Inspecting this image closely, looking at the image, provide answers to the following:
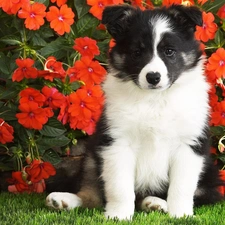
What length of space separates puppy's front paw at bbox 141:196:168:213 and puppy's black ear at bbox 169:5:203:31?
4.22 feet

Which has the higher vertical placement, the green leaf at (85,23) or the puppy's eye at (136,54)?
the green leaf at (85,23)

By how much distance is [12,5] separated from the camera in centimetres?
551

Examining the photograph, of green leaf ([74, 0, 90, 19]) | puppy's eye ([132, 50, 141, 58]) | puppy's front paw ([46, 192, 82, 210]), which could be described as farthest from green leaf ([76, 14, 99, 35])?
puppy's front paw ([46, 192, 82, 210])

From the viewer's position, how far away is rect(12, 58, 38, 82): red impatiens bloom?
539 cm

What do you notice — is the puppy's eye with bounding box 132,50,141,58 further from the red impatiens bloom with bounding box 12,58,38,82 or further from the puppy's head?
the red impatiens bloom with bounding box 12,58,38,82

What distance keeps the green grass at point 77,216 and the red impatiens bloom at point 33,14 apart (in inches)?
55.8

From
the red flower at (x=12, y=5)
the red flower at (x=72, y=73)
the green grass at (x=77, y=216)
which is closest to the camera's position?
the green grass at (x=77, y=216)

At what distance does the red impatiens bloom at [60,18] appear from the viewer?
18.6ft

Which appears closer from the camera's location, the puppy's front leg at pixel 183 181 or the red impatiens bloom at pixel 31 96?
the puppy's front leg at pixel 183 181

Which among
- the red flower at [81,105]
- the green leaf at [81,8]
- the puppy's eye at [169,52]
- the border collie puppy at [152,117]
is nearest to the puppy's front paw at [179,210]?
the border collie puppy at [152,117]

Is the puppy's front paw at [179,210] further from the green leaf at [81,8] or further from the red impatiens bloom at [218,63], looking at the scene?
the green leaf at [81,8]

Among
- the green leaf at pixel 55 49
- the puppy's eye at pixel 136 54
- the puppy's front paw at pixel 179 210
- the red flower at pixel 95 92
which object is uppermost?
the puppy's eye at pixel 136 54

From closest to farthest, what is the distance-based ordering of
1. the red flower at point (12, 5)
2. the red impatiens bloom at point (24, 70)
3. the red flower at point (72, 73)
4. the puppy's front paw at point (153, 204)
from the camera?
1. the puppy's front paw at point (153, 204)
2. the red impatiens bloom at point (24, 70)
3. the red flower at point (12, 5)
4. the red flower at point (72, 73)

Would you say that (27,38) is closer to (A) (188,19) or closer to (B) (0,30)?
(B) (0,30)
